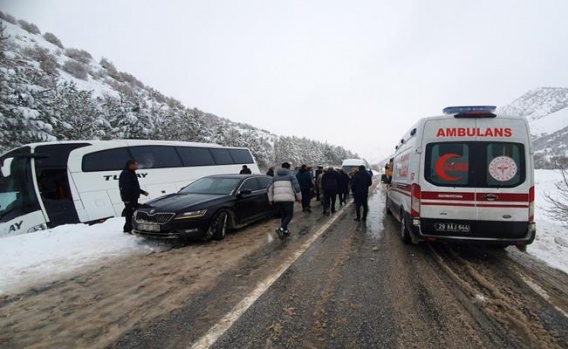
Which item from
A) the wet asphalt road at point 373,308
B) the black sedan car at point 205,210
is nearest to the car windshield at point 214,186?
the black sedan car at point 205,210

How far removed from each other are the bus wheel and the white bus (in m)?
4.53

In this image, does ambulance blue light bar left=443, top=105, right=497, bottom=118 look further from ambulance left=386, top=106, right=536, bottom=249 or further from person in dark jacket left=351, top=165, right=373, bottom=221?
person in dark jacket left=351, top=165, right=373, bottom=221

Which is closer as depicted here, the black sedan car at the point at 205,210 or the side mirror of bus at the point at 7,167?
the black sedan car at the point at 205,210

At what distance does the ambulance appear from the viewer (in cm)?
546

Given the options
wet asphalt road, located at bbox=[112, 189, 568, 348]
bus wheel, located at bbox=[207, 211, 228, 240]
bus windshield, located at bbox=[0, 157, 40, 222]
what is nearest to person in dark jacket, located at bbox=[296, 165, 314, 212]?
bus wheel, located at bbox=[207, 211, 228, 240]

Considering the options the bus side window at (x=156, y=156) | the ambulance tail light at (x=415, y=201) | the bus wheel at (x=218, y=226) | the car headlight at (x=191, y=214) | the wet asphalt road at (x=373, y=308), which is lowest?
the wet asphalt road at (x=373, y=308)

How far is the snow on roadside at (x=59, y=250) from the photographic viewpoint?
493 centimetres

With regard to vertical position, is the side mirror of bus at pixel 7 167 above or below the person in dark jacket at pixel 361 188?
above

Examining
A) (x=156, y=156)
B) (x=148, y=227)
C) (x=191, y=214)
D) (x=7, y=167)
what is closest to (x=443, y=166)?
(x=191, y=214)

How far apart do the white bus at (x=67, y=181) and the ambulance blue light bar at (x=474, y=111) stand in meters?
9.93

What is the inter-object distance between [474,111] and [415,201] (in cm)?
201

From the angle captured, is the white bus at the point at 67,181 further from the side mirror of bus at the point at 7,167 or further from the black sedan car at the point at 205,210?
the black sedan car at the point at 205,210

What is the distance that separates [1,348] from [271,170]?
12306mm

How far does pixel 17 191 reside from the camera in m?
8.14
